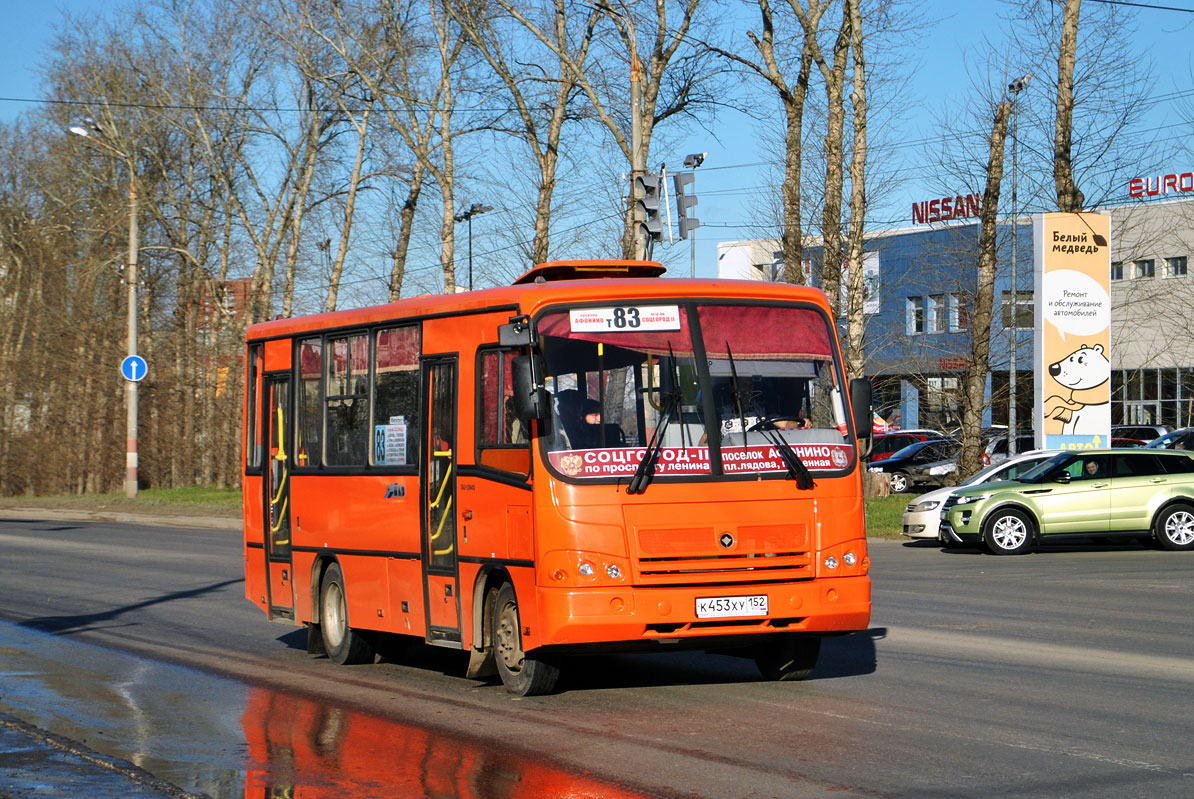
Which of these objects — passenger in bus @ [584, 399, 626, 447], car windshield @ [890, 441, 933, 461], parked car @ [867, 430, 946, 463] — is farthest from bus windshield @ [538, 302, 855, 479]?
parked car @ [867, 430, 946, 463]

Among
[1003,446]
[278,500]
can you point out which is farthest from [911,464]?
[278,500]

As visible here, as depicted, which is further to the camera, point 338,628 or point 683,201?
point 683,201

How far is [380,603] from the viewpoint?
11930 mm

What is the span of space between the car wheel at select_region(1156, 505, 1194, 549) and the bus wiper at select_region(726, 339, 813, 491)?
1534 cm

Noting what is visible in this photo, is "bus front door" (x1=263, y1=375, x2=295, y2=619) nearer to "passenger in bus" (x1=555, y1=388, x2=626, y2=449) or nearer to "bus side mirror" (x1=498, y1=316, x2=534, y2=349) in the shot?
"bus side mirror" (x1=498, y1=316, x2=534, y2=349)

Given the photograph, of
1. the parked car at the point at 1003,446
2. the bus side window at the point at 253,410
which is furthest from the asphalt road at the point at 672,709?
the parked car at the point at 1003,446

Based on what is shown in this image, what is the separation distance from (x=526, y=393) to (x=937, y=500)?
1699cm

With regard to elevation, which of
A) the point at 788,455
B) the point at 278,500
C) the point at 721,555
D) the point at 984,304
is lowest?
the point at 721,555

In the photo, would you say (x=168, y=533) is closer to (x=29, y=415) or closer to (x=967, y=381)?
(x=967, y=381)

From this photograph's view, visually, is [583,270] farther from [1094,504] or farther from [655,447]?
[1094,504]

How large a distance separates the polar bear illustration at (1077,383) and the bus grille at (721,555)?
19.0 meters

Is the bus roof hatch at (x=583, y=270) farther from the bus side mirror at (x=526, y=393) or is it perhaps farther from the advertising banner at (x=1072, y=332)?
the advertising banner at (x=1072, y=332)

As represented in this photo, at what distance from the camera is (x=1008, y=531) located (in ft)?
77.8

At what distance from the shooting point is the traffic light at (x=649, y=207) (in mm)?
22719
